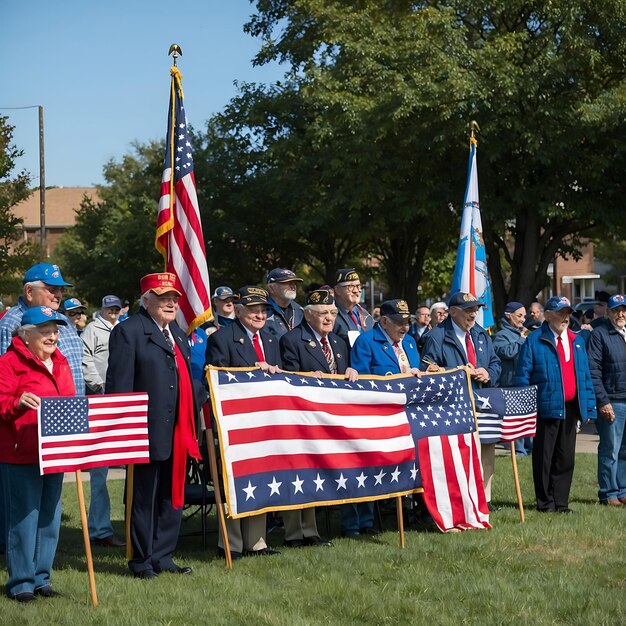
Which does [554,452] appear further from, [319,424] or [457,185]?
[457,185]

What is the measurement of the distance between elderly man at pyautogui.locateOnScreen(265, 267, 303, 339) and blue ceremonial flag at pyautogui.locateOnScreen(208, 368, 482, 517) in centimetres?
217

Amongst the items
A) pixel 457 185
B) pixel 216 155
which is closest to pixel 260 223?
pixel 216 155

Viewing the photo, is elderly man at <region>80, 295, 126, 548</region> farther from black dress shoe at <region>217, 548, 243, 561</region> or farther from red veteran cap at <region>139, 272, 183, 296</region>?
red veteran cap at <region>139, 272, 183, 296</region>

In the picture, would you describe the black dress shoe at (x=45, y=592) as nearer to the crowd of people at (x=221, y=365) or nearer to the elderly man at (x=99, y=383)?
the crowd of people at (x=221, y=365)

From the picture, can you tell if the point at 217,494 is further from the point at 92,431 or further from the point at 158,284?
the point at 158,284

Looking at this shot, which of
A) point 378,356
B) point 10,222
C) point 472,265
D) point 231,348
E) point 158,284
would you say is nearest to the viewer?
point 158,284

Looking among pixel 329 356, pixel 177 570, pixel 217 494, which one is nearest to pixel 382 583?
pixel 217 494

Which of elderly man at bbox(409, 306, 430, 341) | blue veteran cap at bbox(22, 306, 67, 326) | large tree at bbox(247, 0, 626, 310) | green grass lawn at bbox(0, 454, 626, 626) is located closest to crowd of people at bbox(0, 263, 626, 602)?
blue veteran cap at bbox(22, 306, 67, 326)

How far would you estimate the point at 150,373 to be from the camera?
792 cm

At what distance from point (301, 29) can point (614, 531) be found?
26.1 meters

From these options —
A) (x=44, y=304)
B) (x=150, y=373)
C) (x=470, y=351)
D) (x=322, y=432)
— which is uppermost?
(x=44, y=304)

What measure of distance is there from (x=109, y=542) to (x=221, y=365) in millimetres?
2057

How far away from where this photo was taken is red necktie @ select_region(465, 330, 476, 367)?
10.3 metres

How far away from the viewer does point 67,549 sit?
912 cm
